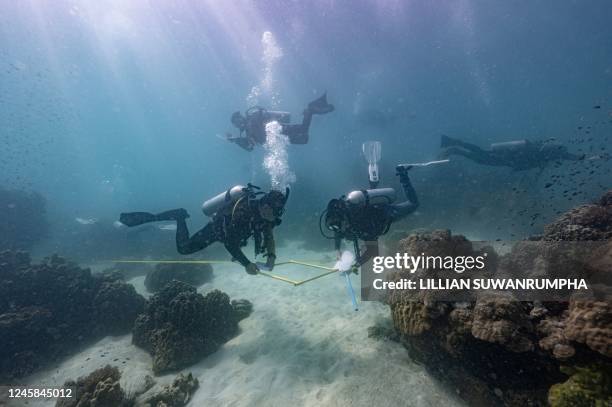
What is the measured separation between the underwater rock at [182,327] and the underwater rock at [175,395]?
0.96m

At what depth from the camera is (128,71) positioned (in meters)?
68.8

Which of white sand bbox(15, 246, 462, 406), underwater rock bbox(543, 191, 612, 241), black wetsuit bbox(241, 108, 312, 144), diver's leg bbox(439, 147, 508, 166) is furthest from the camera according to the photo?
diver's leg bbox(439, 147, 508, 166)

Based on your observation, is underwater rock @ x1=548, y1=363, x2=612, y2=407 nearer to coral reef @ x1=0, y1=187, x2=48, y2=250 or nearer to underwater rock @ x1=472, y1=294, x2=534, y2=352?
underwater rock @ x1=472, y1=294, x2=534, y2=352

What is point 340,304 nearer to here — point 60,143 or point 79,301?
point 79,301

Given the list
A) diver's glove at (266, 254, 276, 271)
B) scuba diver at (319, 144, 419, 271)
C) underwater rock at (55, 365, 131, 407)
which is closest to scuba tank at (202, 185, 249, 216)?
diver's glove at (266, 254, 276, 271)

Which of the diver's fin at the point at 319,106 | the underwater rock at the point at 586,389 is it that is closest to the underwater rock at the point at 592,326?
the underwater rock at the point at 586,389

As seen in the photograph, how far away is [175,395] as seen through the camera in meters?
5.88

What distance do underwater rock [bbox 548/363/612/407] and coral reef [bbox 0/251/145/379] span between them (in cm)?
1078

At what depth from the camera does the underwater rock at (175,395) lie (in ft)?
19.1

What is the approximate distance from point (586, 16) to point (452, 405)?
3016 inches

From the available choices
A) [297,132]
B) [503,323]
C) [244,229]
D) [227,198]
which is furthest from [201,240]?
[297,132]

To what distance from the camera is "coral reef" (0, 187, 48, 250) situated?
20422 mm

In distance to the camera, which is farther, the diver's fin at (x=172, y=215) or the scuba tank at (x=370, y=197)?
the diver's fin at (x=172, y=215)

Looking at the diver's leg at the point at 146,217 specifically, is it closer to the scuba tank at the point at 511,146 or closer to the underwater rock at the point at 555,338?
the underwater rock at the point at 555,338
